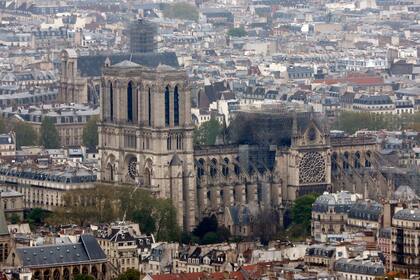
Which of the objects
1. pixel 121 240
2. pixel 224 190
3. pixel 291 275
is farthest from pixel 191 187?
pixel 291 275

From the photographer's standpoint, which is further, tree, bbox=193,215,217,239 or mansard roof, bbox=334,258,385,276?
tree, bbox=193,215,217,239

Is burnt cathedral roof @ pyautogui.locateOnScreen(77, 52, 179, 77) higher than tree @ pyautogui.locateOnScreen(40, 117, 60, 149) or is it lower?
higher

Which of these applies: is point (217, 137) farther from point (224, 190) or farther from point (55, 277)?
point (55, 277)

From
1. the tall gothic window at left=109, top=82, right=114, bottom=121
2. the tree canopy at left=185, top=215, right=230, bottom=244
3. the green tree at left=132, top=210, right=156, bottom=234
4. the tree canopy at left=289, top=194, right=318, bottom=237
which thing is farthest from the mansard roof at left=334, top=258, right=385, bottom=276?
the tall gothic window at left=109, top=82, right=114, bottom=121

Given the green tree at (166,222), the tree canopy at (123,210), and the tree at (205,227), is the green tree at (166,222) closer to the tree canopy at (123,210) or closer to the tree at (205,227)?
the tree canopy at (123,210)

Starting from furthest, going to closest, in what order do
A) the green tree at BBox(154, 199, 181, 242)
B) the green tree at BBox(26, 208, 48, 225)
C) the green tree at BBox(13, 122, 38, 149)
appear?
the green tree at BBox(13, 122, 38, 149) → the green tree at BBox(26, 208, 48, 225) → the green tree at BBox(154, 199, 181, 242)

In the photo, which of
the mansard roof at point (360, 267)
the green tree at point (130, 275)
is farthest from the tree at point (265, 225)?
the green tree at point (130, 275)

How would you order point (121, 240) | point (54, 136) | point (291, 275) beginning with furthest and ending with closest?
point (54, 136) < point (121, 240) < point (291, 275)

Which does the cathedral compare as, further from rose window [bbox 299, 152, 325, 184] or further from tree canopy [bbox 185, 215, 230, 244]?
tree canopy [bbox 185, 215, 230, 244]
